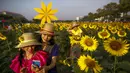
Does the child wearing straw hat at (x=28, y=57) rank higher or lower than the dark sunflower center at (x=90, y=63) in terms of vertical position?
higher

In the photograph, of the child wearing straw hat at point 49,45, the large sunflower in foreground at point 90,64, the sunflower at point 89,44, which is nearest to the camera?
the large sunflower in foreground at point 90,64

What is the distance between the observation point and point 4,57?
7.09 m

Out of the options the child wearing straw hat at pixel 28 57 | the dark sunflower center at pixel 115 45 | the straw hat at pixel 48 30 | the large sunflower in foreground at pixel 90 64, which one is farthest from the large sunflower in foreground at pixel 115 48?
the child wearing straw hat at pixel 28 57

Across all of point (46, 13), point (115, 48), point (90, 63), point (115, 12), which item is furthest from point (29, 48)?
point (115, 12)

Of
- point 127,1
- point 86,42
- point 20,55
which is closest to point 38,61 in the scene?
point 20,55

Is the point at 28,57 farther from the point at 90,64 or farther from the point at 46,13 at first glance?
the point at 90,64

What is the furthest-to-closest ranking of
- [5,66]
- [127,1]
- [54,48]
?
[127,1]
[5,66]
[54,48]

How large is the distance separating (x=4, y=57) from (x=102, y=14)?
72325 millimetres

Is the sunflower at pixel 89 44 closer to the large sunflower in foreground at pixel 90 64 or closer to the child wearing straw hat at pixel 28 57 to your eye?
the large sunflower in foreground at pixel 90 64

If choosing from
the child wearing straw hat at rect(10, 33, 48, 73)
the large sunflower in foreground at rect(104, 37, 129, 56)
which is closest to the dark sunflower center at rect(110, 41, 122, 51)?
the large sunflower in foreground at rect(104, 37, 129, 56)

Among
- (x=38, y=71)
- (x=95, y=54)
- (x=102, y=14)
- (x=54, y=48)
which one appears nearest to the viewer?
(x=38, y=71)

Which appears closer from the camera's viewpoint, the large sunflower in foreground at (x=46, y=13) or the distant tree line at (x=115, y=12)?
the large sunflower in foreground at (x=46, y=13)

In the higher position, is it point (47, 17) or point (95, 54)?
point (47, 17)

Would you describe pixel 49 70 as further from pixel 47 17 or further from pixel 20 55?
pixel 47 17
